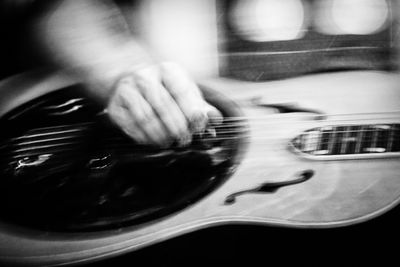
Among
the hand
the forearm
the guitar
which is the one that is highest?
the forearm

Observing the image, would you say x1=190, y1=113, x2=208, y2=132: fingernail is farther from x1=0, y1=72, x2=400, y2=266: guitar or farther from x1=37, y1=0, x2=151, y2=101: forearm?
x1=37, y1=0, x2=151, y2=101: forearm

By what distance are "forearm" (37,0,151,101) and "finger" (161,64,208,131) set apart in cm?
5

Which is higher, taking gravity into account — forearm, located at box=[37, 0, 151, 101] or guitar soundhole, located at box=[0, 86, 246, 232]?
forearm, located at box=[37, 0, 151, 101]

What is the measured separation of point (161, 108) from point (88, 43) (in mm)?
185

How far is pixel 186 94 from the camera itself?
0.52 meters

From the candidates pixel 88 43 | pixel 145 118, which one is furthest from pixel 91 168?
pixel 88 43

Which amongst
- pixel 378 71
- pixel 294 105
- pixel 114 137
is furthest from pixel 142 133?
pixel 378 71

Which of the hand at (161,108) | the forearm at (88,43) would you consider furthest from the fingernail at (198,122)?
the forearm at (88,43)

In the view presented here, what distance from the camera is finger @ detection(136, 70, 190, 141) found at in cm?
51

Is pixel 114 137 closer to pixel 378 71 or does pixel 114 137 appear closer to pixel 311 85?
pixel 311 85

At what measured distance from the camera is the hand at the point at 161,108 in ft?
1.69

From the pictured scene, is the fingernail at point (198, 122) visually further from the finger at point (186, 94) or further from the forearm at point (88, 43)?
the forearm at point (88, 43)

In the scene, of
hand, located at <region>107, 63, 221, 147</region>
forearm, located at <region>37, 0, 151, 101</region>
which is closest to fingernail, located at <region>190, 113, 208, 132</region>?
hand, located at <region>107, 63, 221, 147</region>

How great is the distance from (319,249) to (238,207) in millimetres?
160
